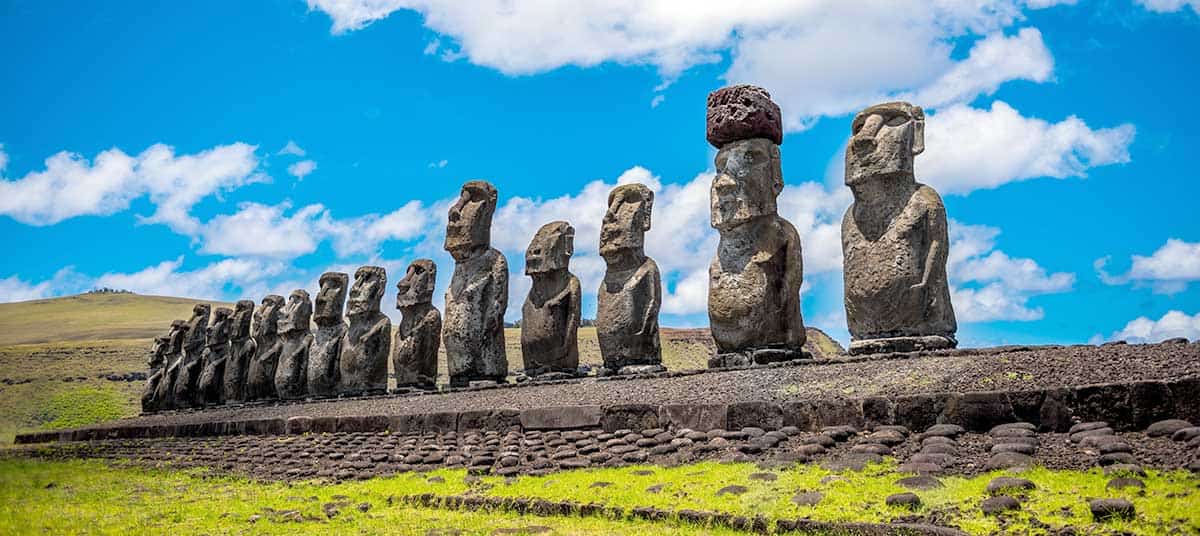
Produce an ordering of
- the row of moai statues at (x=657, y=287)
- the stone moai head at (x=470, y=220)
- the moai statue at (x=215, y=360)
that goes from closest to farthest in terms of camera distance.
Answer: the row of moai statues at (x=657, y=287) → the stone moai head at (x=470, y=220) → the moai statue at (x=215, y=360)

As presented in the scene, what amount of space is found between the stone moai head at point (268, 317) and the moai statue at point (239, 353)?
3.59 ft

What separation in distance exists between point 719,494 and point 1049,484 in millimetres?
2292

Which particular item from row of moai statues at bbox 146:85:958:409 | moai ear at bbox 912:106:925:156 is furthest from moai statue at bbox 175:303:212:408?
moai ear at bbox 912:106:925:156

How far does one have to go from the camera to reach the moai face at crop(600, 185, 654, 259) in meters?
16.2

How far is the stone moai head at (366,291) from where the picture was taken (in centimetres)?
2164

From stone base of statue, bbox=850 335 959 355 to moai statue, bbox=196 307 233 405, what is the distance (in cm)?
1956

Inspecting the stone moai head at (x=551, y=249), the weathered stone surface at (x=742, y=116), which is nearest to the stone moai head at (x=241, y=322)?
the stone moai head at (x=551, y=249)

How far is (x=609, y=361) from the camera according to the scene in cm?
1592

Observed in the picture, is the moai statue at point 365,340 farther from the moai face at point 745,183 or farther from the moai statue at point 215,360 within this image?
the moai face at point 745,183

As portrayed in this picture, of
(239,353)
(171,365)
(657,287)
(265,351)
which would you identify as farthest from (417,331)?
(171,365)

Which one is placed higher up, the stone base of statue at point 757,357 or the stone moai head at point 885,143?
the stone moai head at point 885,143

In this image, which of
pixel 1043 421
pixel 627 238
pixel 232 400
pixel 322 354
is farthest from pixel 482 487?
pixel 232 400

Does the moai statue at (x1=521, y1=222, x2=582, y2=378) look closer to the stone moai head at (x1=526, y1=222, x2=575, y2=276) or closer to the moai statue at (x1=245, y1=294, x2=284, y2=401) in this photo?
the stone moai head at (x1=526, y1=222, x2=575, y2=276)

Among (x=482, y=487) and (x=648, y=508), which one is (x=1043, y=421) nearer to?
(x=648, y=508)
